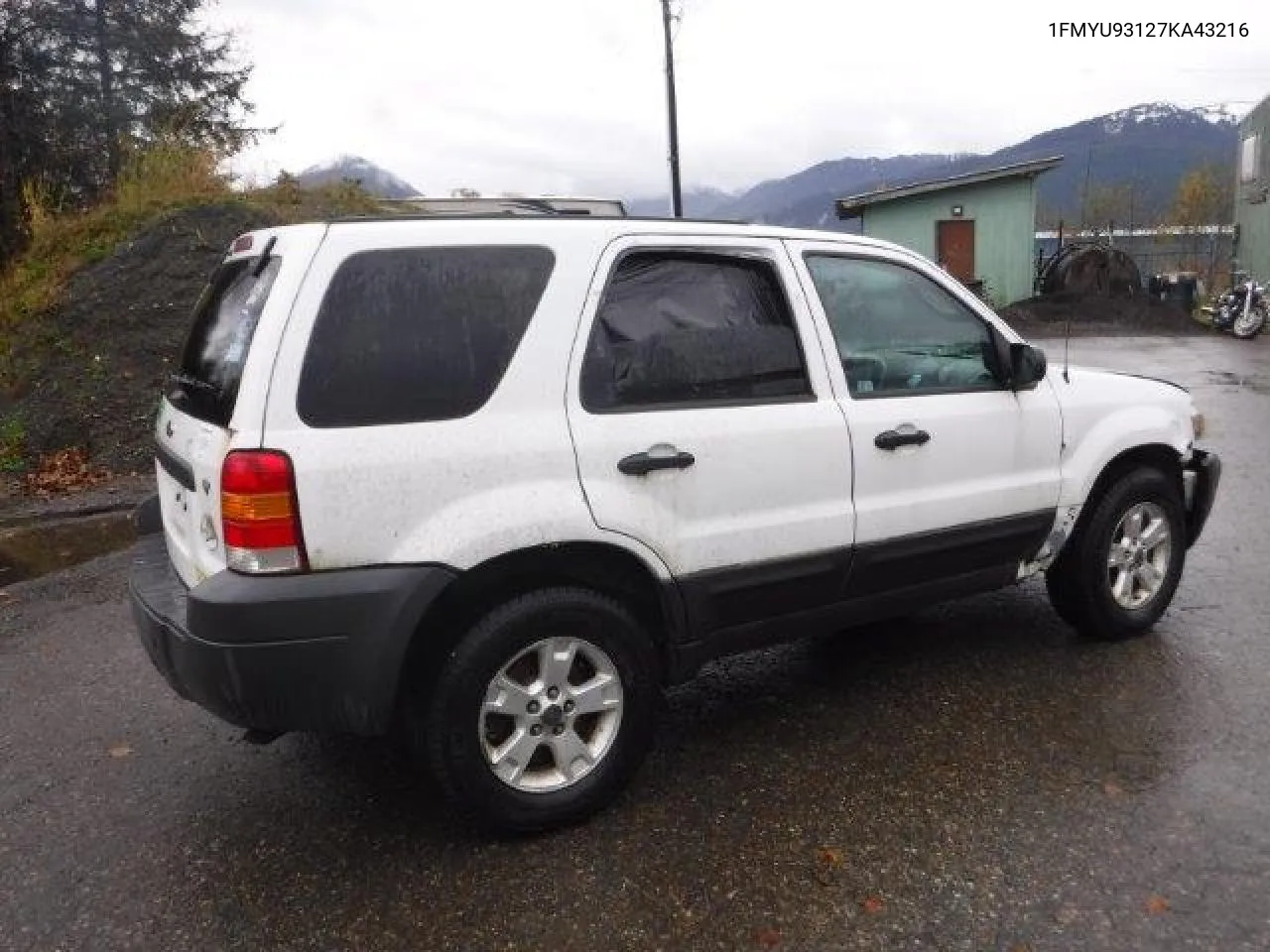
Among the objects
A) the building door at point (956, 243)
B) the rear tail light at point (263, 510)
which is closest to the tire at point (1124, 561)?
the rear tail light at point (263, 510)

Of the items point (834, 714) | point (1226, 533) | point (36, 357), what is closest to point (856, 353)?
point (834, 714)

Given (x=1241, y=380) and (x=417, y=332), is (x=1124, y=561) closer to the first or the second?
(x=417, y=332)

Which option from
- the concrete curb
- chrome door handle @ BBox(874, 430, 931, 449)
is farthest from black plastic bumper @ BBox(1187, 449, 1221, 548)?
the concrete curb

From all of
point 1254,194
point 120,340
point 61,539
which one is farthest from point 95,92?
point 1254,194

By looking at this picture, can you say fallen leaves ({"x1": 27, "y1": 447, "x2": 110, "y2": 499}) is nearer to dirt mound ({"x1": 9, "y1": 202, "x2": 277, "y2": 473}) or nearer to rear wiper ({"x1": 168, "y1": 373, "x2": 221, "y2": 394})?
dirt mound ({"x1": 9, "y1": 202, "x2": 277, "y2": 473})

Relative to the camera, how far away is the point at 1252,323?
1911 cm

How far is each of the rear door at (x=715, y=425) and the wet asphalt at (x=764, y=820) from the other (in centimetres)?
66

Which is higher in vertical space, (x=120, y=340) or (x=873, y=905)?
(x=120, y=340)

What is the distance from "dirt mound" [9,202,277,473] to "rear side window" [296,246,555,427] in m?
7.48

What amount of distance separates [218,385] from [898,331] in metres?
2.37

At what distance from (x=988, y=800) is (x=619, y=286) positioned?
197cm

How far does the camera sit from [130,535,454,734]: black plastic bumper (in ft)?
8.32

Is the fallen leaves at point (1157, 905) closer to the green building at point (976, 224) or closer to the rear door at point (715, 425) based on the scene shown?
the rear door at point (715, 425)

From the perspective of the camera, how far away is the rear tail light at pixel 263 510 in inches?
98.8
